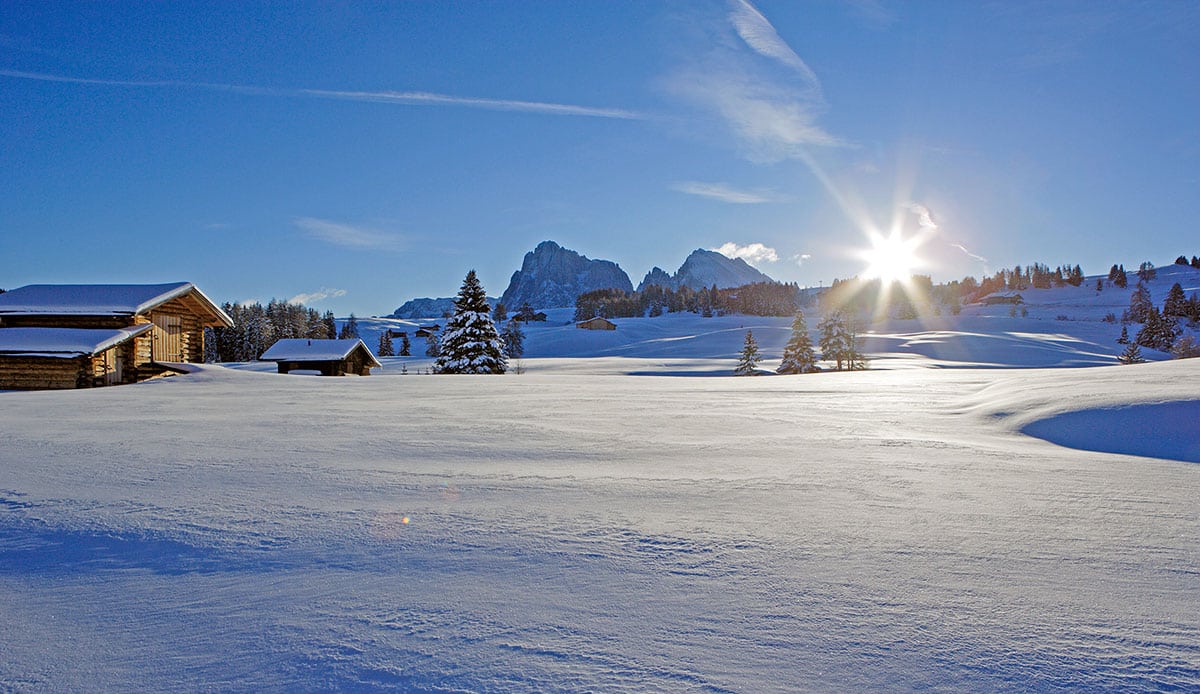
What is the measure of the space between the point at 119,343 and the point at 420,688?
2241cm

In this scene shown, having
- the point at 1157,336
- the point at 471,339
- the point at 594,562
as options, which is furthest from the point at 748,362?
the point at 1157,336

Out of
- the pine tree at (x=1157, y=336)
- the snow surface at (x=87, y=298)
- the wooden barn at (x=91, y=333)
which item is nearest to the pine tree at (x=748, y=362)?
the wooden barn at (x=91, y=333)

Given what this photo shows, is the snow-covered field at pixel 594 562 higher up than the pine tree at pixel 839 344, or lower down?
lower down

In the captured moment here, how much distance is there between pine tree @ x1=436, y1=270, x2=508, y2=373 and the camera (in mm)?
30656

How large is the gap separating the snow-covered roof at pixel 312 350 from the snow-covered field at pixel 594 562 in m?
28.6

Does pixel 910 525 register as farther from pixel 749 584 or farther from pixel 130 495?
pixel 130 495

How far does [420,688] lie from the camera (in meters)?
1.88

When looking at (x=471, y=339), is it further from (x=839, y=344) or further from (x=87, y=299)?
(x=839, y=344)

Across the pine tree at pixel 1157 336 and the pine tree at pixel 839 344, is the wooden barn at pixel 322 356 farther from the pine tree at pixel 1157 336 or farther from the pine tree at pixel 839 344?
the pine tree at pixel 1157 336

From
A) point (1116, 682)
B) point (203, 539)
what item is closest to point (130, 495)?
point (203, 539)

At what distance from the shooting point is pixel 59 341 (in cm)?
1769

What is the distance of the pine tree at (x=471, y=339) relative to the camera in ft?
101

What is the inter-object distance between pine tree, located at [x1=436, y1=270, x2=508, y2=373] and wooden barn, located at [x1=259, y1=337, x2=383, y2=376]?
20.7 ft

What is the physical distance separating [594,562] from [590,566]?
0.05m
